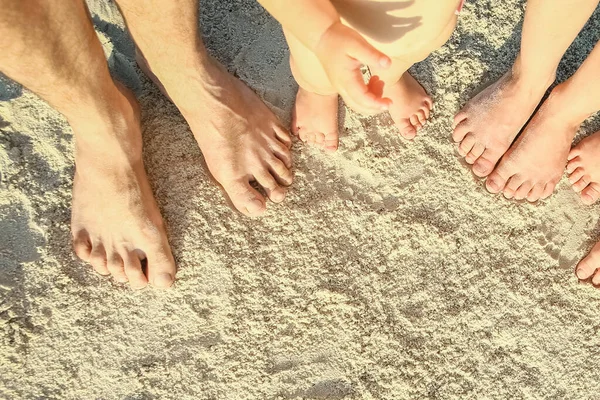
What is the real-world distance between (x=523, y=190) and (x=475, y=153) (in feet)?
0.62

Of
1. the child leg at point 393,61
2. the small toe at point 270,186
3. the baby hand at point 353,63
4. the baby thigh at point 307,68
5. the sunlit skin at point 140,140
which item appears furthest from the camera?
the small toe at point 270,186

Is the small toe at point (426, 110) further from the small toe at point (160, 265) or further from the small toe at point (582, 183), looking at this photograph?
the small toe at point (160, 265)

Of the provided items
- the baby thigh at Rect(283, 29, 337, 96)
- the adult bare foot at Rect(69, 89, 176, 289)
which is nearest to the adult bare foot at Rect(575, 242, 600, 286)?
the baby thigh at Rect(283, 29, 337, 96)

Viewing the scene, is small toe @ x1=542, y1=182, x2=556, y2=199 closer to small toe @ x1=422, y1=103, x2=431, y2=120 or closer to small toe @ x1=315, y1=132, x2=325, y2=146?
small toe @ x1=422, y1=103, x2=431, y2=120

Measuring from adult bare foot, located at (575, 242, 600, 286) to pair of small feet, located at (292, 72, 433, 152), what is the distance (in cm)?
Result: 65

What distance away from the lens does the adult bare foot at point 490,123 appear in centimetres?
179

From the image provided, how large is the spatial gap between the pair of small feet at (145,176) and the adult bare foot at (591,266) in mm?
945

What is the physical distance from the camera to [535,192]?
71.9 inches

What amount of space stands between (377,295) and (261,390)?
446 mm

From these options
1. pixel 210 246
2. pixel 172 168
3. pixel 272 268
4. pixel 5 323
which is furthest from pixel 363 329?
pixel 5 323

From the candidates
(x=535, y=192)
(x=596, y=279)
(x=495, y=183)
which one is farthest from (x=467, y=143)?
(x=596, y=279)

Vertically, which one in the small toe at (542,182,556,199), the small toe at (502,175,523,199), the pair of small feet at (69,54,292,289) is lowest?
the pair of small feet at (69,54,292,289)

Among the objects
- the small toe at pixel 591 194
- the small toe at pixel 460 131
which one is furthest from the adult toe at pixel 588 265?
the small toe at pixel 460 131

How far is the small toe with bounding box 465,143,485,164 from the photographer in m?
1.84
